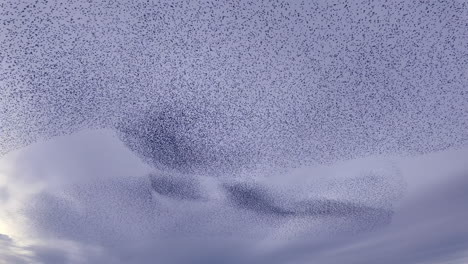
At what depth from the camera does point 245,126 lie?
2164cm

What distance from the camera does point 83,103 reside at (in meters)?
18.5

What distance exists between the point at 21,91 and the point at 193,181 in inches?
479

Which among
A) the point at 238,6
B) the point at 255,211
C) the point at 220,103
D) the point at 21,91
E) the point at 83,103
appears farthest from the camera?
the point at 255,211

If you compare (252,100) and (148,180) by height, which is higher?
(252,100)

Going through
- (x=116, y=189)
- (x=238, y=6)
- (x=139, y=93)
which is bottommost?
(x=116, y=189)

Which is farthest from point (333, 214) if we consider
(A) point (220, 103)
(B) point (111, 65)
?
(B) point (111, 65)

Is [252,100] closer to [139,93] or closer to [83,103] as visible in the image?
[139,93]

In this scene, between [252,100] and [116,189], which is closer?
[252,100]

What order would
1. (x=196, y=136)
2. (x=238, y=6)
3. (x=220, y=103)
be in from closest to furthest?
(x=238, y=6) → (x=220, y=103) → (x=196, y=136)

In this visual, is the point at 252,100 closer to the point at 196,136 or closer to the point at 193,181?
the point at 196,136

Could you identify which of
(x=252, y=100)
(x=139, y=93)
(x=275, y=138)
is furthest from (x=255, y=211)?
(x=139, y=93)

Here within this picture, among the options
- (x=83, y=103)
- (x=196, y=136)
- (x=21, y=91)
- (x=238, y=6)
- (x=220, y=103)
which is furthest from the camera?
(x=196, y=136)

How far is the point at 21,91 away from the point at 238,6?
36.1ft

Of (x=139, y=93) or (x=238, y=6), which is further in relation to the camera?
(x=139, y=93)
